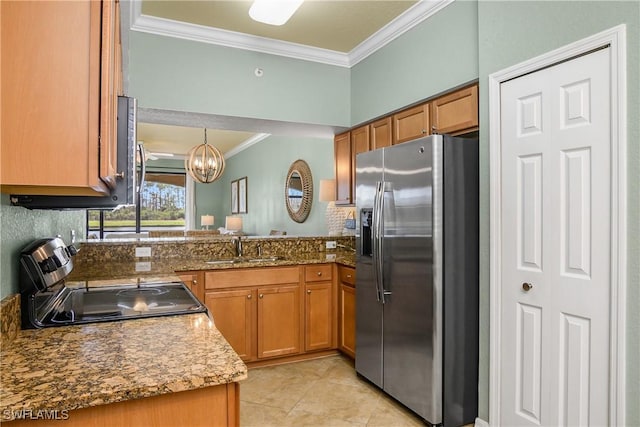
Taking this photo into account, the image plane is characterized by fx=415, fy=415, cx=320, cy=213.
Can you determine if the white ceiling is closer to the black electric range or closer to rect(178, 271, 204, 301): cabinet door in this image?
rect(178, 271, 204, 301): cabinet door

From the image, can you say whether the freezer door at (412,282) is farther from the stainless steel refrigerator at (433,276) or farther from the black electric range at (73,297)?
the black electric range at (73,297)

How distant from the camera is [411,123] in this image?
3.11 meters

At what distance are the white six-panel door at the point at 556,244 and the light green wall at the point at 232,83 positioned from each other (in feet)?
6.10

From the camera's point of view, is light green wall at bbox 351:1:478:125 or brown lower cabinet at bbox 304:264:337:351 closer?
light green wall at bbox 351:1:478:125

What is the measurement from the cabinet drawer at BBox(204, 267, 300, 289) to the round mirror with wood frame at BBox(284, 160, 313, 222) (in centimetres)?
248

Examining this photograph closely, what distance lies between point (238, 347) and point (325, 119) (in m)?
2.12

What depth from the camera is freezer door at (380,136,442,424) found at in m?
2.36

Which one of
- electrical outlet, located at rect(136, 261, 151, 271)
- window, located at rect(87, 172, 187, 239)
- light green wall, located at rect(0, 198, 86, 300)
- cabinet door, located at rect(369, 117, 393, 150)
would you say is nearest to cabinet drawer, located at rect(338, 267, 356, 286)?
cabinet door, located at rect(369, 117, 393, 150)

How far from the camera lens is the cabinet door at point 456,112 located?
2.53m

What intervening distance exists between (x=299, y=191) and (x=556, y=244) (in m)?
4.51

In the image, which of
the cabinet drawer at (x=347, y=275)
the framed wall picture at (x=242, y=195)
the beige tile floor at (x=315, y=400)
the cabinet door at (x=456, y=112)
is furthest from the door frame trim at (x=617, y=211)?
the framed wall picture at (x=242, y=195)

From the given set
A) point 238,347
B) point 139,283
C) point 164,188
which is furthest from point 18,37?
point 164,188

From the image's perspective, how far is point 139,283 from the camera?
2.24m

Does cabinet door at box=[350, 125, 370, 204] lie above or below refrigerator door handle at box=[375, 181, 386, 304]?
above
